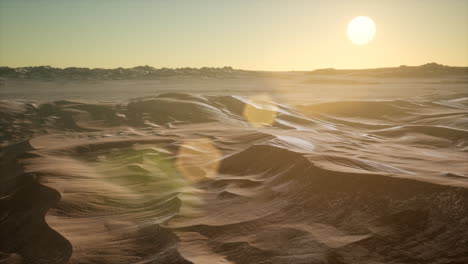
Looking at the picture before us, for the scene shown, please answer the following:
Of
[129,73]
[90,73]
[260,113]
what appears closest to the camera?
[260,113]

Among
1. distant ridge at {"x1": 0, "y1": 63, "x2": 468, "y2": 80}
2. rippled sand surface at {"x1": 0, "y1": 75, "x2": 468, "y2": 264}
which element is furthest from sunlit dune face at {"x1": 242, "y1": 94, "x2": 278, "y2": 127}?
distant ridge at {"x1": 0, "y1": 63, "x2": 468, "y2": 80}

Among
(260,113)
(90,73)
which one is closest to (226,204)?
(260,113)

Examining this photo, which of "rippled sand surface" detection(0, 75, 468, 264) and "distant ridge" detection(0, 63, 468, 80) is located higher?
"distant ridge" detection(0, 63, 468, 80)

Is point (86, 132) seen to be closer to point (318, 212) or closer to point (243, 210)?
point (243, 210)

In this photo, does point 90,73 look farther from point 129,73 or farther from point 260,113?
point 260,113

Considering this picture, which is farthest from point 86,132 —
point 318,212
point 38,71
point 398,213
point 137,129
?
point 38,71

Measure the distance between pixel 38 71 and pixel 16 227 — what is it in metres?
36.2

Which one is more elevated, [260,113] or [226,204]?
[260,113]

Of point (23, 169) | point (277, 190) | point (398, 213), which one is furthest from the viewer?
point (23, 169)

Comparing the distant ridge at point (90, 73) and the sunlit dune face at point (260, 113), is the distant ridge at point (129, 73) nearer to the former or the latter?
the distant ridge at point (90, 73)

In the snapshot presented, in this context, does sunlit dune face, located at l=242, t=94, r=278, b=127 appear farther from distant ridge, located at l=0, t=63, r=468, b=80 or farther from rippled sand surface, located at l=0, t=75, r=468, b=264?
distant ridge, located at l=0, t=63, r=468, b=80

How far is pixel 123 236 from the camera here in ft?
8.86

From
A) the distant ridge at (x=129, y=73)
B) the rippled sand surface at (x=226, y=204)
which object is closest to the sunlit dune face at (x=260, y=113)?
the rippled sand surface at (x=226, y=204)

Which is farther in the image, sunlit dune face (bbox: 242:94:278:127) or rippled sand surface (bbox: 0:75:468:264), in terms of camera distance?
sunlit dune face (bbox: 242:94:278:127)
